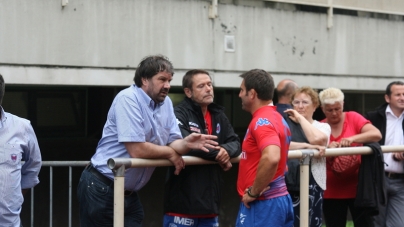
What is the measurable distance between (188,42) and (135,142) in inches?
149

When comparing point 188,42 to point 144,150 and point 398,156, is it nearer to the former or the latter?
point 398,156

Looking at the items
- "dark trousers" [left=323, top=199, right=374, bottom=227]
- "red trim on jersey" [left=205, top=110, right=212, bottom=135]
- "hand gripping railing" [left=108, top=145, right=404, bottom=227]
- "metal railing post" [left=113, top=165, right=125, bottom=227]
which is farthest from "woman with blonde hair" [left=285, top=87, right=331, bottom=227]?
"metal railing post" [left=113, top=165, right=125, bottom=227]

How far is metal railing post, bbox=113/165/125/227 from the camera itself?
4.56m

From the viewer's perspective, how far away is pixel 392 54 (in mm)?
10305

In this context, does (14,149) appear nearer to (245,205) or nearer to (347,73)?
(245,205)

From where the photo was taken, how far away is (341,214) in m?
6.71

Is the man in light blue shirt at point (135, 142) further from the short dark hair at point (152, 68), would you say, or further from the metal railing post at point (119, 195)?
the metal railing post at point (119, 195)

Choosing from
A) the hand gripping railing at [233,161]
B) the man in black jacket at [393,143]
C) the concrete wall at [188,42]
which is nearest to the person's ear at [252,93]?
the hand gripping railing at [233,161]

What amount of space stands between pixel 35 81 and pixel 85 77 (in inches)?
21.7

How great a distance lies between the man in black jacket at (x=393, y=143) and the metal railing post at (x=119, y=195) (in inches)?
128

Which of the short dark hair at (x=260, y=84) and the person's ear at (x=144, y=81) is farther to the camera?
the short dark hair at (x=260, y=84)

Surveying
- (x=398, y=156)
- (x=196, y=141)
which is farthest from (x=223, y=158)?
(x=398, y=156)

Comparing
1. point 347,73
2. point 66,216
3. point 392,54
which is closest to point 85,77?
point 66,216

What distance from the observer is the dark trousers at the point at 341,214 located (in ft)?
21.6
